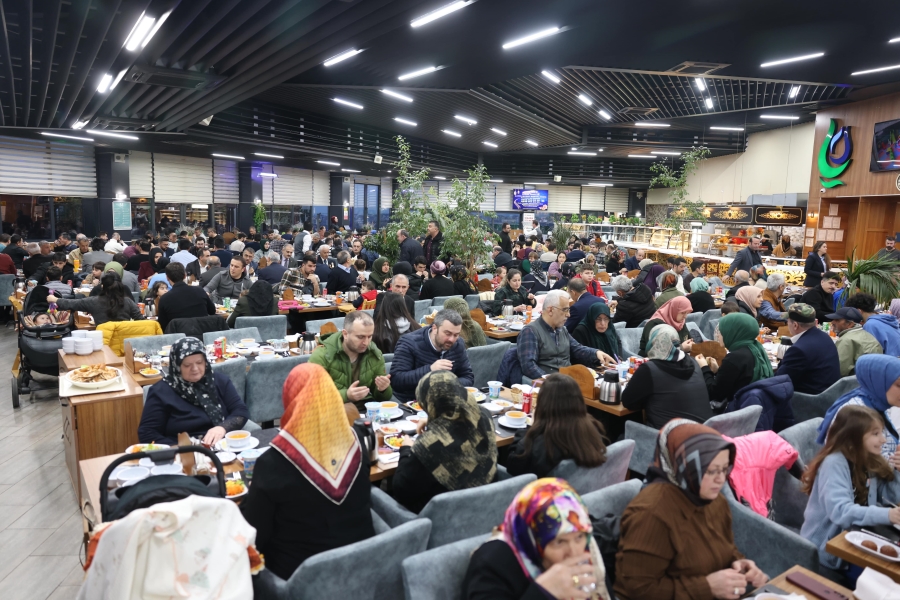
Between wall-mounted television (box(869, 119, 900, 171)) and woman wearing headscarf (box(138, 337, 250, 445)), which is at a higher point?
wall-mounted television (box(869, 119, 900, 171))

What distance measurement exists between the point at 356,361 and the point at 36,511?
2.49 m

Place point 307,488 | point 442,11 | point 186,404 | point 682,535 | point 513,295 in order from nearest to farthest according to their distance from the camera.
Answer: point 682,535
point 307,488
point 186,404
point 442,11
point 513,295

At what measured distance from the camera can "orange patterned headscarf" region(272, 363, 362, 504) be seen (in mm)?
2324

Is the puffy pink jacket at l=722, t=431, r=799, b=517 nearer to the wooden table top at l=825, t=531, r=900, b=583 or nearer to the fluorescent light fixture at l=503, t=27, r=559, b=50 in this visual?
the wooden table top at l=825, t=531, r=900, b=583

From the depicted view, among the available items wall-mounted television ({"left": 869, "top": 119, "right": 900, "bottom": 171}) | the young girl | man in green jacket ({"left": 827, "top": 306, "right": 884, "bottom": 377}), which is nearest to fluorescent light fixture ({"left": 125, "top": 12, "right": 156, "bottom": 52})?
the young girl

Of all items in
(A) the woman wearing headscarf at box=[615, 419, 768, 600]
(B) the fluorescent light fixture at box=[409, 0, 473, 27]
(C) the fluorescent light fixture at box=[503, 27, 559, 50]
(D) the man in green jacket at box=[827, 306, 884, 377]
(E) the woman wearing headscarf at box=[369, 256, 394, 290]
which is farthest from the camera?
(E) the woman wearing headscarf at box=[369, 256, 394, 290]

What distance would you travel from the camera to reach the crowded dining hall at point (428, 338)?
2162 millimetres

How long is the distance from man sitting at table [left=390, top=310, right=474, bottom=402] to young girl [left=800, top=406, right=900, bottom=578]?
2.28 meters

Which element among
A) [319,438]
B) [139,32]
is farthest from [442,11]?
[319,438]

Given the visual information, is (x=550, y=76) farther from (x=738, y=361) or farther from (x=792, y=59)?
(x=738, y=361)

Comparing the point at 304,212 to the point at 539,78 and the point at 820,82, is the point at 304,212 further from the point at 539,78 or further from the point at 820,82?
the point at 820,82

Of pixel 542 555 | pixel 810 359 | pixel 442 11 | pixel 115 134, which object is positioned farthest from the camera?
pixel 115 134

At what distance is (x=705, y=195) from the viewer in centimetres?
2248

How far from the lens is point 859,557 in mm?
2408
